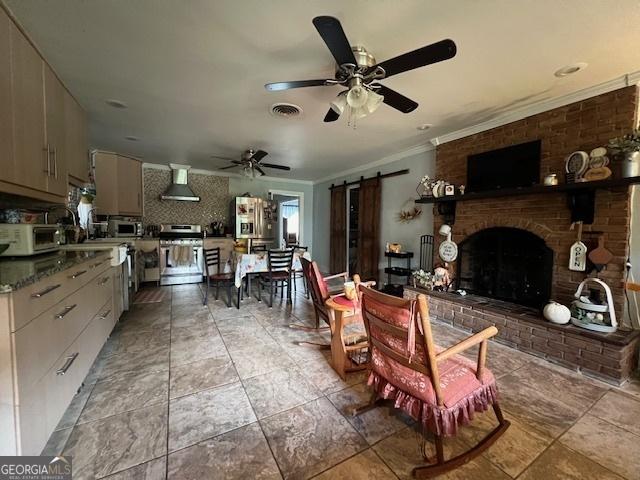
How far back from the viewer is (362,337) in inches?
97.7

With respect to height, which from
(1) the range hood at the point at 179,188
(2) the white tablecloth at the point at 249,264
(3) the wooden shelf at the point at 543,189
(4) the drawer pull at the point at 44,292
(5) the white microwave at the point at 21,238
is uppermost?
(1) the range hood at the point at 179,188

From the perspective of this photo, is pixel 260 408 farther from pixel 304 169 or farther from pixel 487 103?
pixel 304 169

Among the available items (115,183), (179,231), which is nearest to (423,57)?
(115,183)

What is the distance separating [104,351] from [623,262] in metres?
4.73

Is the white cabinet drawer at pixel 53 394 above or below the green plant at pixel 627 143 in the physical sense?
below

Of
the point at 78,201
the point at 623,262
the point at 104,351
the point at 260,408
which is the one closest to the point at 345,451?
the point at 260,408

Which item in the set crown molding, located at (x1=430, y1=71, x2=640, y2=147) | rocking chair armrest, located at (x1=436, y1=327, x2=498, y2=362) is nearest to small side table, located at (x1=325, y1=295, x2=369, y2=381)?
rocking chair armrest, located at (x1=436, y1=327, x2=498, y2=362)

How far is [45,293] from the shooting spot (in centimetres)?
125

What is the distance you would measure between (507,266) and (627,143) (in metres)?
1.51

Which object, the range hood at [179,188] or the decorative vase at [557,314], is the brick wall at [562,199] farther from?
the range hood at [179,188]

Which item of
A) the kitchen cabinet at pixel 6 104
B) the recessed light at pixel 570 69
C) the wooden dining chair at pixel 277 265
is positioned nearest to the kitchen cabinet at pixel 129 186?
the wooden dining chair at pixel 277 265

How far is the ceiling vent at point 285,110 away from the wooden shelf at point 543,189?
214 cm

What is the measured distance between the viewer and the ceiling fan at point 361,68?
135 centimetres

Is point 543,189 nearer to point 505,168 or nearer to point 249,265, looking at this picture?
point 505,168
